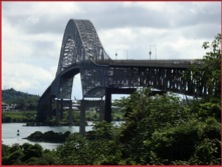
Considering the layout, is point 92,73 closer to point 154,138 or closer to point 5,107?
point 5,107

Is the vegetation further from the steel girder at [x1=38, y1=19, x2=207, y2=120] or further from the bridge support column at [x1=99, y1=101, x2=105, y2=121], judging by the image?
the bridge support column at [x1=99, y1=101, x2=105, y2=121]

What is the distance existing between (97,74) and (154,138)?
53.5m

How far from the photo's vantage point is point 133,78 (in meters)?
62.7

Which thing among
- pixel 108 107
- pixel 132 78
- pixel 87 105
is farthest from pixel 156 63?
pixel 87 105

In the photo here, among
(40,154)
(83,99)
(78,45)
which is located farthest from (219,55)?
(78,45)

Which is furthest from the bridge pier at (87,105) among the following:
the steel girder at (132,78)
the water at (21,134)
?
the water at (21,134)

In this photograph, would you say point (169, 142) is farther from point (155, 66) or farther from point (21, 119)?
point (21, 119)

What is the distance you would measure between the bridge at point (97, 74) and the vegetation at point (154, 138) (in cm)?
1642

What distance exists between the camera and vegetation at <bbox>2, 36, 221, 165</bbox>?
15.2 m

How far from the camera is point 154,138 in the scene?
15.8 meters

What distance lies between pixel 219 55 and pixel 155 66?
102 feet

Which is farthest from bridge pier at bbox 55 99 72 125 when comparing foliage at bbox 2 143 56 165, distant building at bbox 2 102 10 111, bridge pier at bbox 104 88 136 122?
foliage at bbox 2 143 56 165

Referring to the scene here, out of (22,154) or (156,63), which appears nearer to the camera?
(22,154)

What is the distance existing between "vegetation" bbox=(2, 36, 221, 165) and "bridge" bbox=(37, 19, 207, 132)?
16.4 meters
